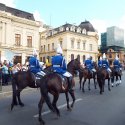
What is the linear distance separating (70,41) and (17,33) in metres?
18.2

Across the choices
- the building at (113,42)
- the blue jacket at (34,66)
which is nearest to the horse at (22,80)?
the blue jacket at (34,66)

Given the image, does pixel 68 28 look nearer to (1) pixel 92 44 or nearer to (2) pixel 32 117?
(1) pixel 92 44

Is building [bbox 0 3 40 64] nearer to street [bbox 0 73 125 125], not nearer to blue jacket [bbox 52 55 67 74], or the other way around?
street [bbox 0 73 125 125]

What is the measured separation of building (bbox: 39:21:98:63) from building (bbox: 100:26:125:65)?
96.4 feet

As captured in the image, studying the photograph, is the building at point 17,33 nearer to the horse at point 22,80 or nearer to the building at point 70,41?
the building at point 70,41

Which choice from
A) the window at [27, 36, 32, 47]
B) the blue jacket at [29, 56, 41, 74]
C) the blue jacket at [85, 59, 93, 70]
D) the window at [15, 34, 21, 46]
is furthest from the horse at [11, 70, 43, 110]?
the window at [27, 36, 32, 47]

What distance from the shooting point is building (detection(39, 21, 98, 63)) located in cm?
6103

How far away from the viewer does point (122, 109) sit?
9.53 metres

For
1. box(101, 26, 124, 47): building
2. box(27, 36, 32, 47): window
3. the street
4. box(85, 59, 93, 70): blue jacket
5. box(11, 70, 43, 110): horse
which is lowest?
the street

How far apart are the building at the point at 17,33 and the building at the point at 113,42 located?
53318 mm

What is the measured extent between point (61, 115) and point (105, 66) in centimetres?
778

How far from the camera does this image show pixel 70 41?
61500 mm

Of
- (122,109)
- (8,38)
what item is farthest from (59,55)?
(8,38)

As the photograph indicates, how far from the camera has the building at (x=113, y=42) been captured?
98.9 meters
